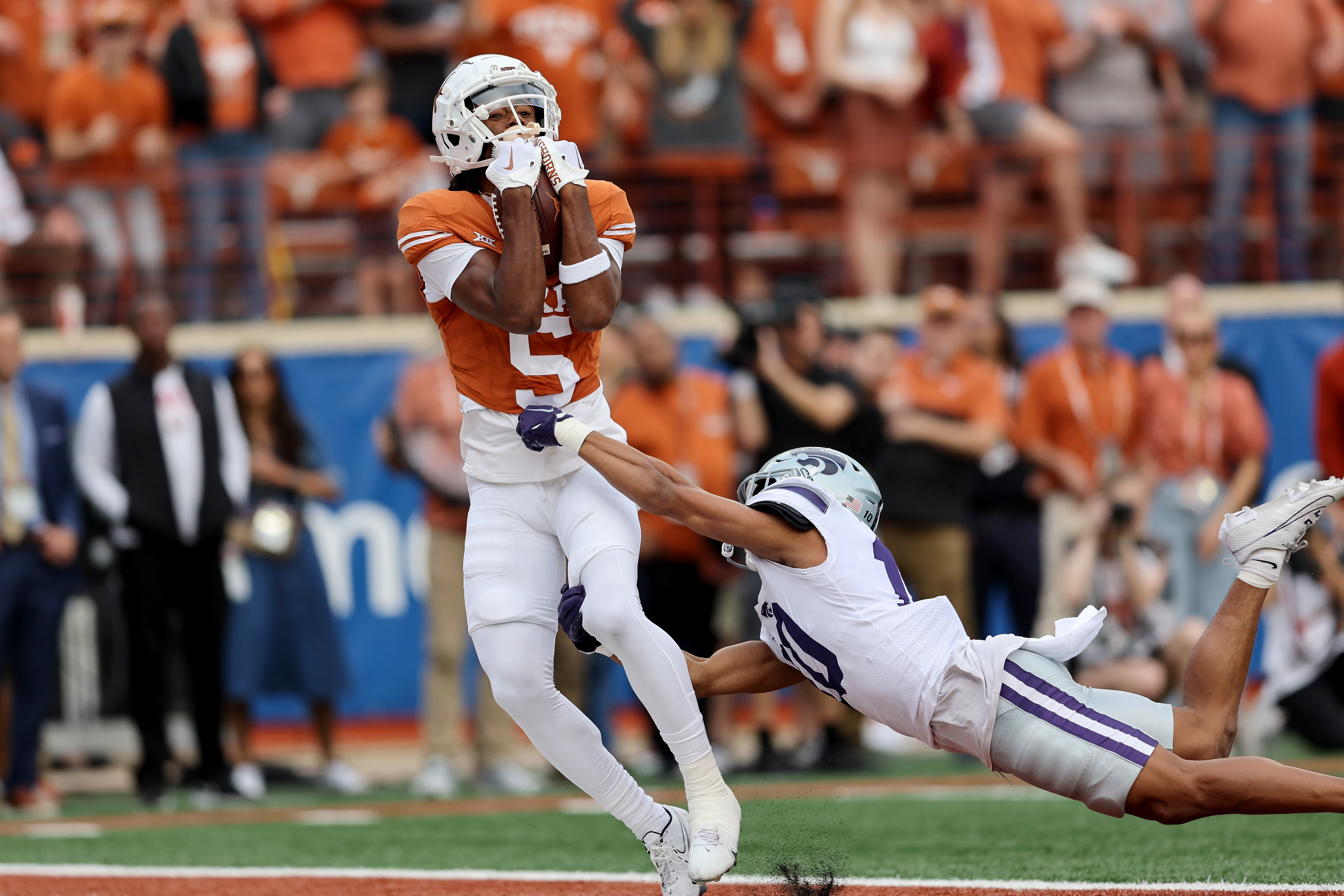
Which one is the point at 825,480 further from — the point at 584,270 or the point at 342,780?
the point at 342,780

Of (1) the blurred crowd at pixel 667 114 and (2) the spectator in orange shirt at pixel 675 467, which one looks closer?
(2) the spectator in orange shirt at pixel 675 467

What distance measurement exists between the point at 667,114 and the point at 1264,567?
272 inches

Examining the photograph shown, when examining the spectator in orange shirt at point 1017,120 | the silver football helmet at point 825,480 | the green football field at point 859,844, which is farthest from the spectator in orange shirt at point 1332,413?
the silver football helmet at point 825,480

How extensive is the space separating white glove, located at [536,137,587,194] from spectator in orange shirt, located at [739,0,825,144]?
658 cm

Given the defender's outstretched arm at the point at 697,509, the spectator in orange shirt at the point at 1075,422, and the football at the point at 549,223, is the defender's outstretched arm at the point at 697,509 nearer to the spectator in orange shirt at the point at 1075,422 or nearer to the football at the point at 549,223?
the football at the point at 549,223

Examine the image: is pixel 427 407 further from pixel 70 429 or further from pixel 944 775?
pixel 944 775

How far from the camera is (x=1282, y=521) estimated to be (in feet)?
14.5

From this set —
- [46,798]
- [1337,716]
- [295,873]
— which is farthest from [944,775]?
[46,798]

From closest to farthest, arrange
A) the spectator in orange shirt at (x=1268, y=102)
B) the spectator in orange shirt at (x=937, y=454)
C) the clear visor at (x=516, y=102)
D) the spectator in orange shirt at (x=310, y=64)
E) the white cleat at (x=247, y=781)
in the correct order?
the clear visor at (x=516, y=102) → the white cleat at (x=247, y=781) → the spectator in orange shirt at (x=937, y=454) → the spectator in orange shirt at (x=1268, y=102) → the spectator in orange shirt at (x=310, y=64)

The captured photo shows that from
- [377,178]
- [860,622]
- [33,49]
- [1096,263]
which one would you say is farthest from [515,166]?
[33,49]

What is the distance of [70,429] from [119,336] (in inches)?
82.9

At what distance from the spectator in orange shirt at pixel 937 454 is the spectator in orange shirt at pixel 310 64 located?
4.37 m

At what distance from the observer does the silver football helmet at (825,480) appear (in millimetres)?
4426

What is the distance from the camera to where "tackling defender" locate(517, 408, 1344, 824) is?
4133 mm
